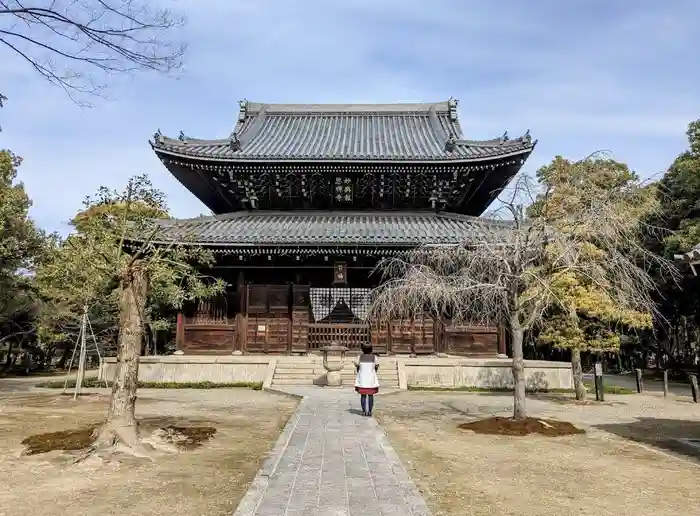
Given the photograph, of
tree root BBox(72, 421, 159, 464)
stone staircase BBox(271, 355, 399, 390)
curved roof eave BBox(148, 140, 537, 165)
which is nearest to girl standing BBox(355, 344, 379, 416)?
tree root BBox(72, 421, 159, 464)

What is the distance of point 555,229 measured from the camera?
1102cm

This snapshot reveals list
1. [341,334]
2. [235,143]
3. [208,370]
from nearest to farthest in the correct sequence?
[208,370] → [341,334] → [235,143]

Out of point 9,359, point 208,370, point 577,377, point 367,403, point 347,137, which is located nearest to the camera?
point 367,403

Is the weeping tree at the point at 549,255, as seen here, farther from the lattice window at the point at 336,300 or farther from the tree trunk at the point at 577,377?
the lattice window at the point at 336,300

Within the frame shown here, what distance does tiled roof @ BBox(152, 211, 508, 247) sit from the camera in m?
20.2

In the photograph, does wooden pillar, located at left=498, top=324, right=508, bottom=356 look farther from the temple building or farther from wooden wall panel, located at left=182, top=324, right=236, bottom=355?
wooden wall panel, located at left=182, top=324, right=236, bottom=355

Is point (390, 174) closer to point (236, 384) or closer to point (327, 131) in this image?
point (327, 131)

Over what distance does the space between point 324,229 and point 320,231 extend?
1.09 feet

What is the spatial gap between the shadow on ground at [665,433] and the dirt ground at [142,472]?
7248mm

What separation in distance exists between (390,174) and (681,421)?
13.7 metres

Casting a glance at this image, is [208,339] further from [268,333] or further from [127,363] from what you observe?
[127,363]

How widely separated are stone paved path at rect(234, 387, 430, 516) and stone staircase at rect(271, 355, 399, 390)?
794 centimetres

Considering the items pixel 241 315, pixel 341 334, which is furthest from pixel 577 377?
pixel 241 315

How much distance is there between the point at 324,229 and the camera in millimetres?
21750
